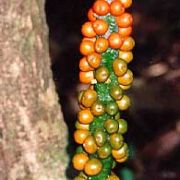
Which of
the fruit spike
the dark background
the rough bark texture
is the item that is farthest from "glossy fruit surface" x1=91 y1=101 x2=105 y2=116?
the dark background

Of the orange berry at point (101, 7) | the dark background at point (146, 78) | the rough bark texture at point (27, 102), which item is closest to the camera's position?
the orange berry at point (101, 7)

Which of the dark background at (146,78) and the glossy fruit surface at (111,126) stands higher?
the glossy fruit surface at (111,126)

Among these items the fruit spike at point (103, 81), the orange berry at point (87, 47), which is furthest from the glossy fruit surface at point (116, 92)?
the orange berry at point (87, 47)

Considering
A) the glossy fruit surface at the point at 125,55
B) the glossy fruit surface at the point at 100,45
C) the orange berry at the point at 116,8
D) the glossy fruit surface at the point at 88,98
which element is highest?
the orange berry at the point at 116,8

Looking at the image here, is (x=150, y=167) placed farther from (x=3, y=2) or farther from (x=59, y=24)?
(x=3, y=2)

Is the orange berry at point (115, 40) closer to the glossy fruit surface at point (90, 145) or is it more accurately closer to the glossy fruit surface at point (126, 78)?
the glossy fruit surface at point (126, 78)

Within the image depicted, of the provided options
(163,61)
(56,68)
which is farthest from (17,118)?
(163,61)

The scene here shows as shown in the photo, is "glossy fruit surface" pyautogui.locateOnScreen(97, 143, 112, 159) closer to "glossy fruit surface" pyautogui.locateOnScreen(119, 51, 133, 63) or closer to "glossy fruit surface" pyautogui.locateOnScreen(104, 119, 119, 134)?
"glossy fruit surface" pyautogui.locateOnScreen(104, 119, 119, 134)
